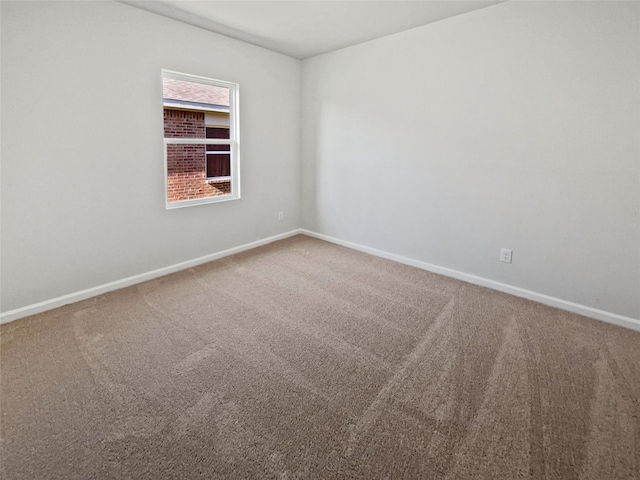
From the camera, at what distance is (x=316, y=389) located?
192cm

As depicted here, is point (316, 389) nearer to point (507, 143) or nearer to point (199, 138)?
point (507, 143)

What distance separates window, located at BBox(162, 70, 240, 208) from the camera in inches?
142

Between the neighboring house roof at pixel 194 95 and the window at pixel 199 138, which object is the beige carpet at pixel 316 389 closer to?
the window at pixel 199 138

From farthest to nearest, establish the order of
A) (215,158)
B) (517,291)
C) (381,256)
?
(215,158) < (381,256) < (517,291)

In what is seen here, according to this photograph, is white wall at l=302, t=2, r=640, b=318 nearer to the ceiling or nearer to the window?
the ceiling

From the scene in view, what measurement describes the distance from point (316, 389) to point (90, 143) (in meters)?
2.64

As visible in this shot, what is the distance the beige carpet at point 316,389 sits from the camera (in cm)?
148

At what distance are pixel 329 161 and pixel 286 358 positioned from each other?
2.96m

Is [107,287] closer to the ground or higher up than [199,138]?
closer to the ground

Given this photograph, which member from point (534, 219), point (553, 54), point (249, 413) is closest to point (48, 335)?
point (249, 413)

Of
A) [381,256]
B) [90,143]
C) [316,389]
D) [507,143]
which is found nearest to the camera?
[316,389]

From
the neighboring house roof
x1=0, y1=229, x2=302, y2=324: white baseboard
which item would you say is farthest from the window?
x1=0, y1=229, x2=302, y2=324: white baseboard

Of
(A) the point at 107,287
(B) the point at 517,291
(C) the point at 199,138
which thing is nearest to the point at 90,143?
(A) the point at 107,287

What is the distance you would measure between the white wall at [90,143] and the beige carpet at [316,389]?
449 millimetres
